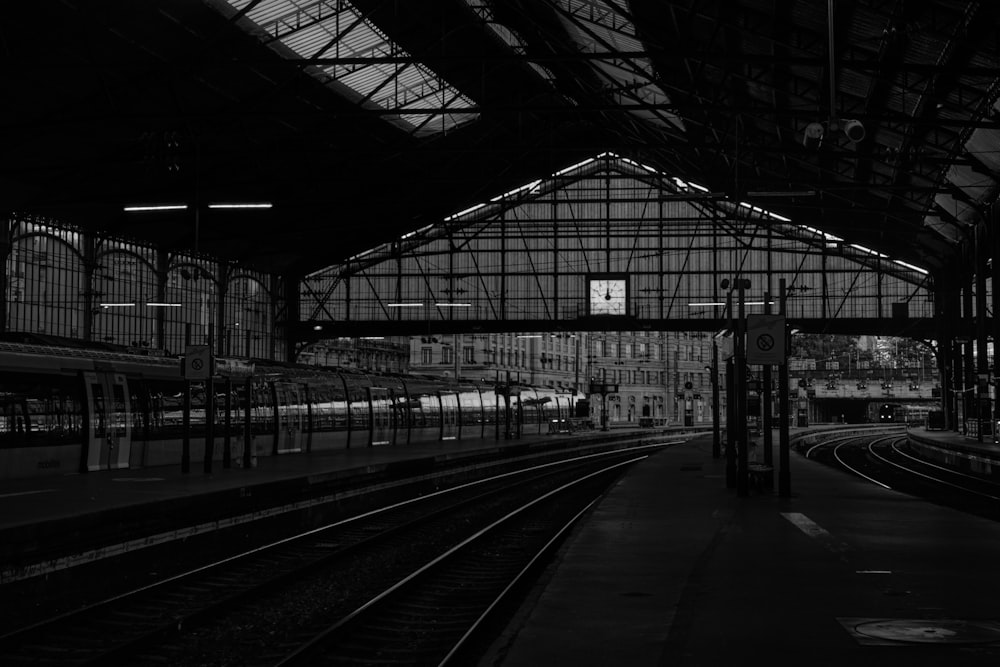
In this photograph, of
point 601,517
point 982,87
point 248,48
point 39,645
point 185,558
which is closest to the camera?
point 39,645

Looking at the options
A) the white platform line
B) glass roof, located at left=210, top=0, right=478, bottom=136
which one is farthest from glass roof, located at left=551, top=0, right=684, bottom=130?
the white platform line

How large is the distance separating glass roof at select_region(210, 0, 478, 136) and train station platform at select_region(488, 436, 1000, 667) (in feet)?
48.2

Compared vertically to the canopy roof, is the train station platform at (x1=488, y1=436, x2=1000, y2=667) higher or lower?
lower

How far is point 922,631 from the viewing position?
9086 millimetres

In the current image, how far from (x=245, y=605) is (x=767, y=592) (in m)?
5.51

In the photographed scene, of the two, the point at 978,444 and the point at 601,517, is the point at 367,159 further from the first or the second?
the point at 601,517

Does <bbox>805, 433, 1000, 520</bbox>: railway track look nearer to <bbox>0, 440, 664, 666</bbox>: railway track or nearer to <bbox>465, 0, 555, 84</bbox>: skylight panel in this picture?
<bbox>0, 440, 664, 666</bbox>: railway track

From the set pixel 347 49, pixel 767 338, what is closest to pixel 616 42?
pixel 347 49

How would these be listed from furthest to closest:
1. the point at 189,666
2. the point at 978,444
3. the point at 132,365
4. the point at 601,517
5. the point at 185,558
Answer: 1. the point at 978,444
2. the point at 132,365
3. the point at 601,517
4. the point at 185,558
5. the point at 189,666

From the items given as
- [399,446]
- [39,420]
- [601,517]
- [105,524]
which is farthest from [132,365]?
[399,446]

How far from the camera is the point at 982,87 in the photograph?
97.2 feet

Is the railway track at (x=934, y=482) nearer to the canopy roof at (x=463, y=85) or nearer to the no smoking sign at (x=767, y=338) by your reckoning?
the no smoking sign at (x=767, y=338)

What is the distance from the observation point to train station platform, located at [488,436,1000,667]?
848 centimetres

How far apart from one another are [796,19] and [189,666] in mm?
22624
